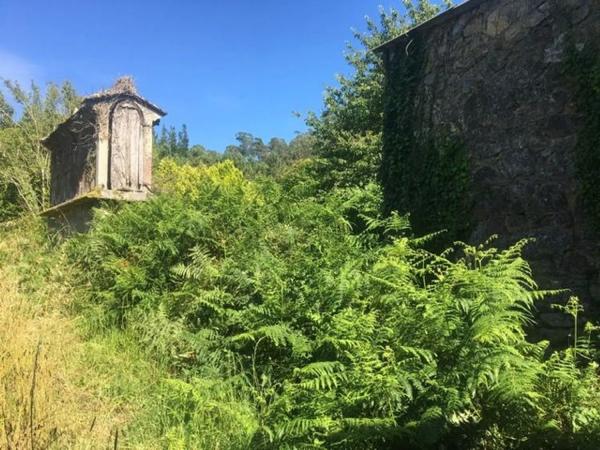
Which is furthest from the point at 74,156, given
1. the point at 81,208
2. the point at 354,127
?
the point at 354,127

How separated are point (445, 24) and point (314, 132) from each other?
9.57m

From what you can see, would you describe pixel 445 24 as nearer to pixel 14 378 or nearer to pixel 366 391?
pixel 366 391

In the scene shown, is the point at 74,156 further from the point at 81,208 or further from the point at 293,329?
the point at 293,329

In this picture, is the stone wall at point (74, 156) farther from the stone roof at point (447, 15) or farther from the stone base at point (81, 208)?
the stone roof at point (447, 15)

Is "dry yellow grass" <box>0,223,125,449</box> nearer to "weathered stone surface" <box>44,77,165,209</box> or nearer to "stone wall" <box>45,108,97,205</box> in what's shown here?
"weathered stone surface" <box>44,77,165,209</box>

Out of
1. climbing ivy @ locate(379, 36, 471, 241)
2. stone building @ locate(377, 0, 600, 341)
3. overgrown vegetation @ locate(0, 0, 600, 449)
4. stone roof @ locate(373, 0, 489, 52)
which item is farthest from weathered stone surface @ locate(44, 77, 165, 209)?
stone building @ locate(377, 0, 600, 341)

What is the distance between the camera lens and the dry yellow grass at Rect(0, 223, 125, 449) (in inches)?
129

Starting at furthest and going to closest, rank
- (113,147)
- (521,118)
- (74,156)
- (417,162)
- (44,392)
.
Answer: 1. (74,156)
2. (113,147)
3. (417,162)
4. (521,118)
5. (44,392)

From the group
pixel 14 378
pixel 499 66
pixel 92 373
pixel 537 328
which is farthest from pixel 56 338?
A: pixel 499 66

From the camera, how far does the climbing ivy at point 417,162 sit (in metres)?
6.11

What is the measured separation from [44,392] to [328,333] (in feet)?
6.95

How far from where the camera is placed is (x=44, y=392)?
11.6 feet

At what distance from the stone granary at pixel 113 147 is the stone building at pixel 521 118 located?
6.16 meters

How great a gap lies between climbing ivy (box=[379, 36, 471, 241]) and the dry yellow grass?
156 inches
